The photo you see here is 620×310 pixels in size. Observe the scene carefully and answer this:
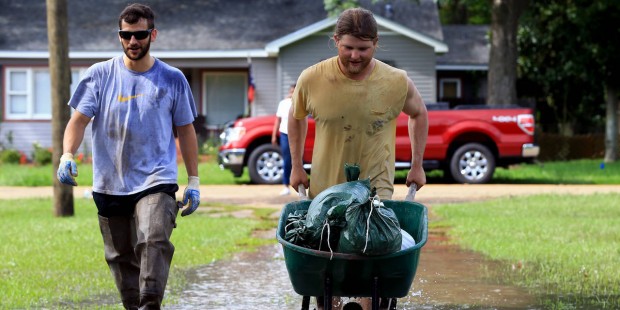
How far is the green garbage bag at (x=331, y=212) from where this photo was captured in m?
5.82

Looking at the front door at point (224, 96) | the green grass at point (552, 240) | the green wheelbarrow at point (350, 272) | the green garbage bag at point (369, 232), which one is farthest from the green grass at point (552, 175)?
the green garbage bag at point (369, 232)

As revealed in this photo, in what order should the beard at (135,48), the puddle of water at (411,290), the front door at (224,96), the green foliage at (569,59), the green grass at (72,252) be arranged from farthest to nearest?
the front door at (224,96) < the green foliage at (569,59) < the green grass at (72,252) < the puddle of water at (411,290) < the beard at (135,48)

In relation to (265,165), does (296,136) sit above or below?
above

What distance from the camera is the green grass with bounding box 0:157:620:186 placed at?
2397 centimetres

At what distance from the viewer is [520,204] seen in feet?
58.1

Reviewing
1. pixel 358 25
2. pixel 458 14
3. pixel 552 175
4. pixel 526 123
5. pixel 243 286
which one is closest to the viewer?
pixel 358 25

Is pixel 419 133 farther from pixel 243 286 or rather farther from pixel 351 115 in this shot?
pixel 243 286

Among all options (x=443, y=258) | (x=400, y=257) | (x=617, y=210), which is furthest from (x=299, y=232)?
(x=617, y=210)

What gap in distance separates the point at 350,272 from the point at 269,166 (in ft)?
56.1

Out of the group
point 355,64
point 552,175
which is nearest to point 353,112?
point 355,64

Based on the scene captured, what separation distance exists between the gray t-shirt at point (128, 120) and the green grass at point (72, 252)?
6.41 ft

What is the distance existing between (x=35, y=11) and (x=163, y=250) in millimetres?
29966

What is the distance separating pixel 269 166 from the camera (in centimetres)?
2298

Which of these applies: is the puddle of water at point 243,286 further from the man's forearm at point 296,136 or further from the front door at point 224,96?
the front door at point 224,96
